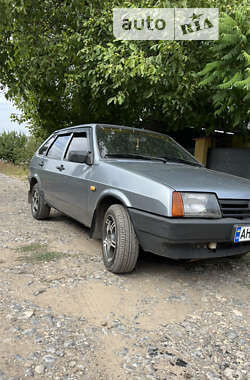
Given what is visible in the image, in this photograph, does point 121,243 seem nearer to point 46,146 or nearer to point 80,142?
point 80,142

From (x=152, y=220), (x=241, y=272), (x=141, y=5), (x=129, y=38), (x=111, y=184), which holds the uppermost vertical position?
(x=141, y=5)

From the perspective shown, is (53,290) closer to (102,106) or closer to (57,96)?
(102,106)

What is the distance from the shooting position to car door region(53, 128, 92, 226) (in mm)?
3443

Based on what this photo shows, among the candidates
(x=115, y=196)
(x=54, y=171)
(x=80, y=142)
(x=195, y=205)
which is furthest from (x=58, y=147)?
(x=195, y=205)

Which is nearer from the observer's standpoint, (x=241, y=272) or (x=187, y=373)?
(x=187, y=373)

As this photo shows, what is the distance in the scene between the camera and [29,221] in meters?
4.98

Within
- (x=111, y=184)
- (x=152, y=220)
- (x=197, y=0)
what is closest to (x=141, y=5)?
(x=197, y=0)

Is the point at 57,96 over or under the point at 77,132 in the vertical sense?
over

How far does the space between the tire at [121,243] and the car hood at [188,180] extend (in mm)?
442

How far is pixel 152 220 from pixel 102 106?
288 inches

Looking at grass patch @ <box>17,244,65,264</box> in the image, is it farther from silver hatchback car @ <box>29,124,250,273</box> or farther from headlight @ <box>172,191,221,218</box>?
headlight @ <box>172,191,221,218</box>

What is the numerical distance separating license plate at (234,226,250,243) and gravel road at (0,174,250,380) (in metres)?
0.54

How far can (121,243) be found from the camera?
269 cm

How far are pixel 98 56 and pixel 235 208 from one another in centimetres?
465
